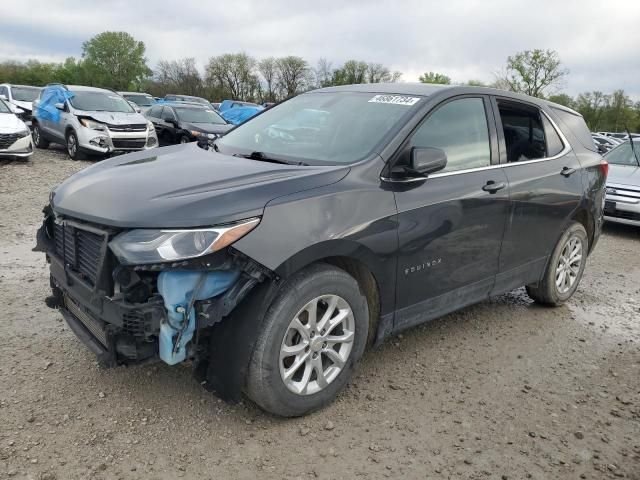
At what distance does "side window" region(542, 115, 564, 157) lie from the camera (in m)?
4.49

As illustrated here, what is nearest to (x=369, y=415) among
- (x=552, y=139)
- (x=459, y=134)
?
(x=459, y=134)

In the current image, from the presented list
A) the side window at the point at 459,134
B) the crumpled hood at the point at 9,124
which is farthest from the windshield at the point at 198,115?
the side window at the point at 459,134

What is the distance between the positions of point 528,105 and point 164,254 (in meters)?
3.29

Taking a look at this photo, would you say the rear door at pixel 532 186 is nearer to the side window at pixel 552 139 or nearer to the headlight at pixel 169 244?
the side window at pixel 552 139

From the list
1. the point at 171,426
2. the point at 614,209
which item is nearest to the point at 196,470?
the point at 171,426

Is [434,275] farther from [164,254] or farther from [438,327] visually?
[164,254]

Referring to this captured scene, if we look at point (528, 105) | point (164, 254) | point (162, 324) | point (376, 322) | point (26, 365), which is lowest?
point (26, 365)

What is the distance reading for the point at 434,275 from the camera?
134 inches

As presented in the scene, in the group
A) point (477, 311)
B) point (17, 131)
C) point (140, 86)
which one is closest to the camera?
point (477, 311)

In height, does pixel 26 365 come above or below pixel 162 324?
below

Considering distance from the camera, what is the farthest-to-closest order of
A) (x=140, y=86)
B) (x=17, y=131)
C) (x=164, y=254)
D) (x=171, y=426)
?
(x=140, y=86) < (x=17, y=131) < (x=171, y=426) < (x=164, y=254)

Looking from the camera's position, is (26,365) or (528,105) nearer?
(26,365)

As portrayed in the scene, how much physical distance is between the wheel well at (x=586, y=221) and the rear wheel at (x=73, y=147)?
1087 cm

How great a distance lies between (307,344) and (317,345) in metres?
0.06
